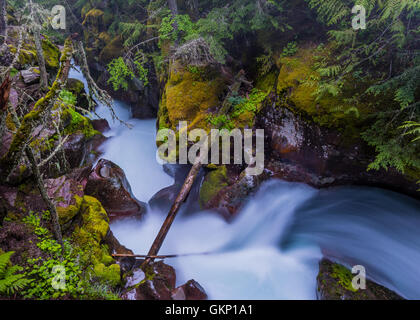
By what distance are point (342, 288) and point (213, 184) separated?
3799mm

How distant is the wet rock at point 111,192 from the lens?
250 inches

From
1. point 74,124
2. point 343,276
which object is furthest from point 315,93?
point 74,124

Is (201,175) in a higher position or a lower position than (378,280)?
higher

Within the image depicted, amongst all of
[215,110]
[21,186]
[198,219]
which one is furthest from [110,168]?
[215,110]

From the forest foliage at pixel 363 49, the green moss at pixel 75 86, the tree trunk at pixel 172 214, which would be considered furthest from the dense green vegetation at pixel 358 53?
the green moss at pixel 75 86

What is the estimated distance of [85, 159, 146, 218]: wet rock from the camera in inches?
250

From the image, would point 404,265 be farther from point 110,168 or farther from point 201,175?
point 110,168

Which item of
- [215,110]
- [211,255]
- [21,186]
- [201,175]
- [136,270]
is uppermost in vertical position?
[215,110]

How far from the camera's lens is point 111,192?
645 centimetres

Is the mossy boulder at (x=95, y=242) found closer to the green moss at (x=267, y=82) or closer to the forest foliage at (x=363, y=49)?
the forest foliage at (x=363, y=49)

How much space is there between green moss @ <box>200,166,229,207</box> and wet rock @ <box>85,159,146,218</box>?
1.98 m

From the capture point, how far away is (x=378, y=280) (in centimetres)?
461

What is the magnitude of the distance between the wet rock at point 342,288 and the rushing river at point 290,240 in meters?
0.32

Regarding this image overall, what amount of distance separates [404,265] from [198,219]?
4.92 meters
